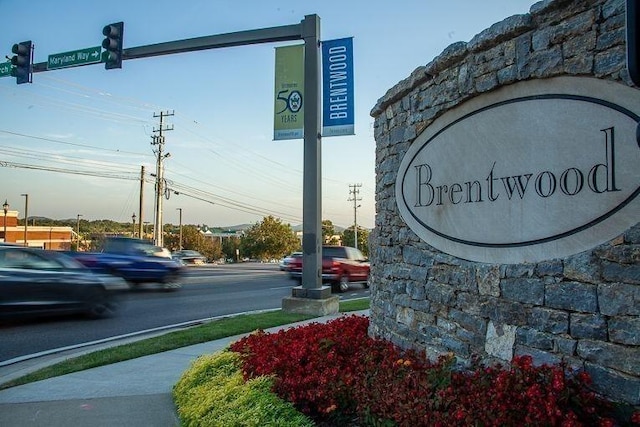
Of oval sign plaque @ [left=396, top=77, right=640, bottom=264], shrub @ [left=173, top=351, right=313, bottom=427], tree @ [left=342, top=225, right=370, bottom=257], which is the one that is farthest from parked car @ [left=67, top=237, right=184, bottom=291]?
tree @ [left=342, top=225, right=370, bottom=257]

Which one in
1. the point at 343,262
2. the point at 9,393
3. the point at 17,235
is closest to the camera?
the point at 9,393

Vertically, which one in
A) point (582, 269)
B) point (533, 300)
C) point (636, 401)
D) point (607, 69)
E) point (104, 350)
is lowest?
point (104, 350)

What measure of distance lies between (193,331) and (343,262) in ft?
35.4

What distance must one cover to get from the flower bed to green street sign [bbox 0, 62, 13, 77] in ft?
41.0

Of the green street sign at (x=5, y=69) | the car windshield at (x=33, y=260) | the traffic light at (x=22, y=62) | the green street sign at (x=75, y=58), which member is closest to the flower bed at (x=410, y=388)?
the car windshield at (x=33, y=260)

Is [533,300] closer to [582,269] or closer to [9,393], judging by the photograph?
[582,269]

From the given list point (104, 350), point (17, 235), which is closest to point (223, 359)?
point (104, 350)

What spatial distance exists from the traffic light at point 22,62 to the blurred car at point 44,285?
18.6 feet

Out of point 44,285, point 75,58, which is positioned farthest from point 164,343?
point 75,58

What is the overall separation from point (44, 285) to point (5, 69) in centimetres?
716

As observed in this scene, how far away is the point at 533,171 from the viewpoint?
371cm

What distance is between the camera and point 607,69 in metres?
3.21

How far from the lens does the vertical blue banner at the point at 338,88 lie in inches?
431

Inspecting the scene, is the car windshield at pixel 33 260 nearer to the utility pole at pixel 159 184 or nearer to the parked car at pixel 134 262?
the parked car at pixel 134 262
